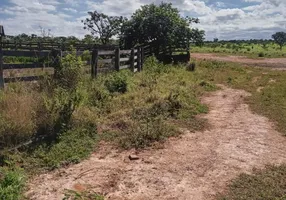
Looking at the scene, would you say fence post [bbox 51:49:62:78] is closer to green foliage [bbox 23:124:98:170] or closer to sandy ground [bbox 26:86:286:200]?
green foliage [bbox 23:124:98:170]

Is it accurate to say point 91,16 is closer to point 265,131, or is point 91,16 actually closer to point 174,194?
point 265,131

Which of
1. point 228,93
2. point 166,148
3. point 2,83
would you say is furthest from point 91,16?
point 166,148

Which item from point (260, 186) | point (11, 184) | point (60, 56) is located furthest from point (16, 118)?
point (260, 186)

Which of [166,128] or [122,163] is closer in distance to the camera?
[122,163]

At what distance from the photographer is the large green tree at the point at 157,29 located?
2034 centimetres

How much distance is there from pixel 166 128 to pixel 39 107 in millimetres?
2810

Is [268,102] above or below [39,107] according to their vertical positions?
below

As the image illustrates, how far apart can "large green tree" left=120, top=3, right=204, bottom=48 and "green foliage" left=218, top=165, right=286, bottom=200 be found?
15.8 meters

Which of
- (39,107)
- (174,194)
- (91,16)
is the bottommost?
(174,194)

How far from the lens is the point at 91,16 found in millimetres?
38281

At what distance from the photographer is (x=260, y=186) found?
475 cm

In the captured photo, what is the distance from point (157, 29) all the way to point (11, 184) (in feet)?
→ 55.7

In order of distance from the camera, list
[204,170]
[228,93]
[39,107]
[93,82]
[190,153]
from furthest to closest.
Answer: [228,93], [93,82], [39,107], [190,153], [204,170]

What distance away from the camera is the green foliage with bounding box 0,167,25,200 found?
4199 millimetres
